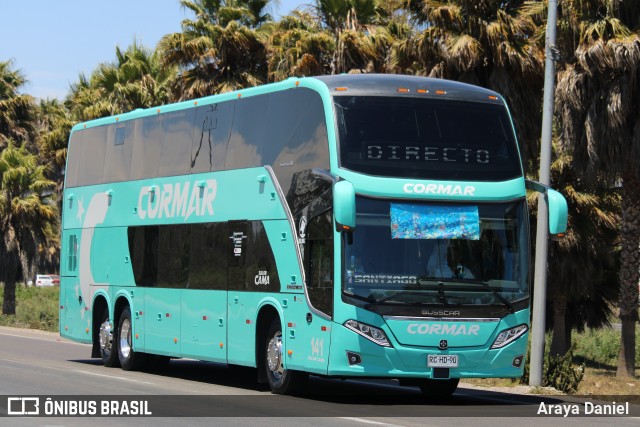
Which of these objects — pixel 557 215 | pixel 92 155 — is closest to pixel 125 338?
pixel 92 155

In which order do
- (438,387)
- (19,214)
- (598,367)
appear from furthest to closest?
(19,214) → (598,367) → (438,387)

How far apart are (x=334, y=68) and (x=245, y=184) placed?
15325mm

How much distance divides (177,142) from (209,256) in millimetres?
2369

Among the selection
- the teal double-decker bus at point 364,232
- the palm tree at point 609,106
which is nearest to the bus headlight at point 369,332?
the teal double-decker bus at point 364,232

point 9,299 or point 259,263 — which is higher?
point 259,263

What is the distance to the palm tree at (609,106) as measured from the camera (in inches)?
1067

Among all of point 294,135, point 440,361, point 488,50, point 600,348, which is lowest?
point 600,348

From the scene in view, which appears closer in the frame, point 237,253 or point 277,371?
point 277,371

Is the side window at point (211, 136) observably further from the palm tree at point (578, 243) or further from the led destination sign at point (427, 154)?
the palm tree at point (578, 243)

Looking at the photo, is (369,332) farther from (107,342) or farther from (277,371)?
(107,342)

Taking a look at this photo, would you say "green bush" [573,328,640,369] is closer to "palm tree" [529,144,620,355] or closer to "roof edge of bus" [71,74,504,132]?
"palm tree" [529,144,620,355]

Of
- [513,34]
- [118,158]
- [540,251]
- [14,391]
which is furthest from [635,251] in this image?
[14,391]

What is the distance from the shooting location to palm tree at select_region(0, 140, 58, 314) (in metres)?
48.0

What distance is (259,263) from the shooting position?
18.4 meters
